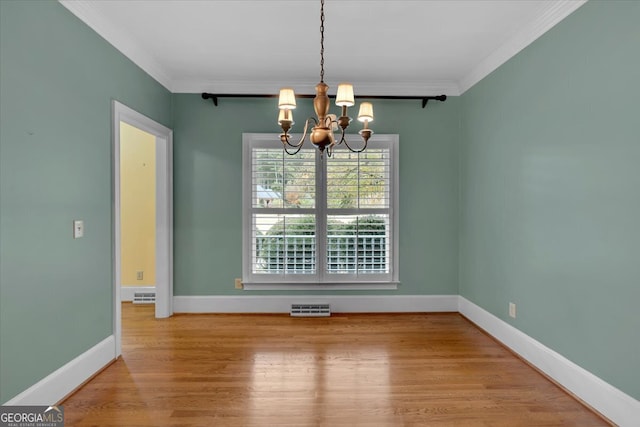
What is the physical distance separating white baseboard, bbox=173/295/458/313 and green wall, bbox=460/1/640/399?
76 centimetres

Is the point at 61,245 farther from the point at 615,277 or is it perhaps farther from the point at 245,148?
the point at 615,277

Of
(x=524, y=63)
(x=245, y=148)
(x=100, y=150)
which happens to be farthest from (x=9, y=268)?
(x=524, y=63)

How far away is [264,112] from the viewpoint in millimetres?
3969

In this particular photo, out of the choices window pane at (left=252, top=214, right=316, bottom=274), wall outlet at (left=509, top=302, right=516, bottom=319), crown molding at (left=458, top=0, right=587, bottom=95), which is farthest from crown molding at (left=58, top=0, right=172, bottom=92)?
wall outlet at (left=509, top=302, right=516, bottom=319)

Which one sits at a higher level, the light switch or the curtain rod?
the curtain rod

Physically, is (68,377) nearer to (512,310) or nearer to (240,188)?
(240,188)

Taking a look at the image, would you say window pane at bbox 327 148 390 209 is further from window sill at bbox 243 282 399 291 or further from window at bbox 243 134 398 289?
window sill at bbox 243 282 399 291

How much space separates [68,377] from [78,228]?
1015mm

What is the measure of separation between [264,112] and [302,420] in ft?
10.5

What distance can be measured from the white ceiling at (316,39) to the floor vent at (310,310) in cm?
254

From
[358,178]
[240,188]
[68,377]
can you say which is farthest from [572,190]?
[68,377]

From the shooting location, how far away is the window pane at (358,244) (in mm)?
3998

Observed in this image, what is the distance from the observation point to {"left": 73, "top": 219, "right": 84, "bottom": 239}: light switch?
231 cm

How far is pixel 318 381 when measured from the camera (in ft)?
8.04
